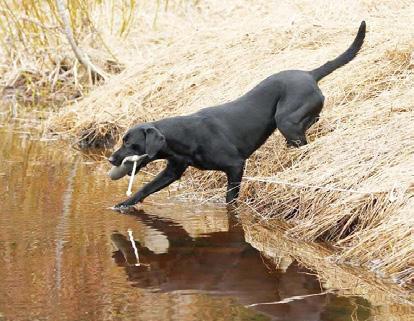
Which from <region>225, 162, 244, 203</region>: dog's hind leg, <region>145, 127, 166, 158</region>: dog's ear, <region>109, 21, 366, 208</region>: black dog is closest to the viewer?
<region>145, 127, 166, 158</region>: dog's ear

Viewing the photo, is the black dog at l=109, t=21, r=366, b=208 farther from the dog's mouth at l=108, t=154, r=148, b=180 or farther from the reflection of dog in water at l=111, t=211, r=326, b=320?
the reflection of dog in water at l=111, t=211, r=326, b=320

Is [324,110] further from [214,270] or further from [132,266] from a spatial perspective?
[132,266]

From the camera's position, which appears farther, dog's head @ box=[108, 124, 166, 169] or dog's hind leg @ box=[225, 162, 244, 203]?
dog's hind leg @ box=[225, 162, 244, 203]

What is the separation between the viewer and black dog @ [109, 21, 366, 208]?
7062 mm

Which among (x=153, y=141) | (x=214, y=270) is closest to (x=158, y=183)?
(x=153, y=141)

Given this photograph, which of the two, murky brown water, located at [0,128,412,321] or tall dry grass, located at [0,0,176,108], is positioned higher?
tall dry grass, located at [0,0,176,108]

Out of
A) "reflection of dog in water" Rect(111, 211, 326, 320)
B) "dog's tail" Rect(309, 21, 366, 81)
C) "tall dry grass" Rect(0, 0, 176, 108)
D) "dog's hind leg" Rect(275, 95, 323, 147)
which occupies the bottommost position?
"reflection of dog in water" Rect(111, 211, 326, 320)

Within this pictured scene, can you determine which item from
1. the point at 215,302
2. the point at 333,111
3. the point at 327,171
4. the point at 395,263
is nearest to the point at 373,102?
the point at 333,111

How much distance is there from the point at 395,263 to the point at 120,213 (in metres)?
2.41

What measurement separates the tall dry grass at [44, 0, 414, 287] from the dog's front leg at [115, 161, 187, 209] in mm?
532

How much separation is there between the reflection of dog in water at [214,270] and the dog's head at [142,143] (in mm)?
565

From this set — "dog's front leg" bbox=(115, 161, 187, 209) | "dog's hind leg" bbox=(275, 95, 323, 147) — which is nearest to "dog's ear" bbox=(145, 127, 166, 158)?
"dog's front leg" bbox=(115, 161, 187, 209)

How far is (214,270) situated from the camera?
570 centimetres

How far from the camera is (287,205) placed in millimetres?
6977
